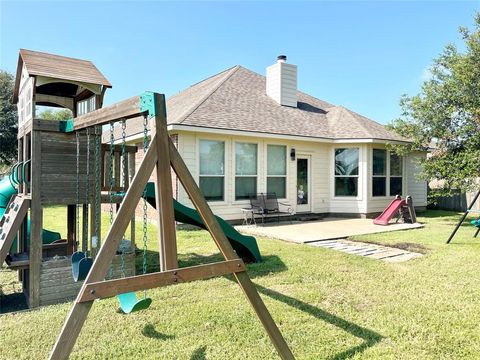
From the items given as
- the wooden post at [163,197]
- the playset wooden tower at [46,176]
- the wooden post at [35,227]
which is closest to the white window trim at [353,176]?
the playset wooden tower at [46,176]

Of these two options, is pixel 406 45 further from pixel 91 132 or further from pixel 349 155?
pixel 91 132

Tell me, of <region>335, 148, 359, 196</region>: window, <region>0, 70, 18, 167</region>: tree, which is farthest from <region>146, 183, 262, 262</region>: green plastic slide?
<region>0, 70, 18, 167</region>: tree

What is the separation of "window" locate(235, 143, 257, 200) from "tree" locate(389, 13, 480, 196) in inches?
207

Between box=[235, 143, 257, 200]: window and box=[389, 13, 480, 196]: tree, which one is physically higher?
box=[389, 13, 480, 196]: tree

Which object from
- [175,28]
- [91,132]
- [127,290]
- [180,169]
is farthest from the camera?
[175,28]

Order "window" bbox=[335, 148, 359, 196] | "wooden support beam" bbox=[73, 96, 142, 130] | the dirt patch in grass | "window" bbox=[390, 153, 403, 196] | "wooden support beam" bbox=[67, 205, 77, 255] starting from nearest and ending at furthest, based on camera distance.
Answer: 1. "wooden support beam" bbox=[73, 96, 142, 130]
2. "wooden support beam" bbox=[67, 205, 77, 255]
3. the dirt patch in grass
4. "window" bbox=[335, 148, 359, 196]
5. "window" bbox=[390, 153, 403, 196]

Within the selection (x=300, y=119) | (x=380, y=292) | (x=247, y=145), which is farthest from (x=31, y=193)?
(x=300, y=119)

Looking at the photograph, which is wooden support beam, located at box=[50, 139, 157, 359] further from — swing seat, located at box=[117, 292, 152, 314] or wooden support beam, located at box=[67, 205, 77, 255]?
wooden support beam, located at box=[67, 205, 77, 255]

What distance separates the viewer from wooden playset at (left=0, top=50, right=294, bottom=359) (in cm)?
231

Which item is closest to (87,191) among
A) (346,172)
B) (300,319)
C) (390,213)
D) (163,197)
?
(163,197)

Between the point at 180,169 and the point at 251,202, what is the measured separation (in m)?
8.24

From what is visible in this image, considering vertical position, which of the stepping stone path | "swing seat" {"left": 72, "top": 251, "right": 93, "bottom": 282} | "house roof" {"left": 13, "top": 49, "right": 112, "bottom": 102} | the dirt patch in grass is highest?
"house roof" {"left": 13, "top": 49, "right": 112, "bottom": 102}

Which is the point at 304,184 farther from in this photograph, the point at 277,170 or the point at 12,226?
the point at 12,226

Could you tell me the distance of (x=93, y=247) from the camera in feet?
14.6
